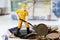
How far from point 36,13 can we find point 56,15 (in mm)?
148

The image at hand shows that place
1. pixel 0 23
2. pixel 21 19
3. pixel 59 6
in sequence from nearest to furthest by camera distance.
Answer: pixel 21 19 < pixel 0 23 < pixel 59 6

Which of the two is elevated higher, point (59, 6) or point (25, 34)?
point (59, 6)

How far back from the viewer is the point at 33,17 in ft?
3.72

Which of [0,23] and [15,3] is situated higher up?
[15,3]

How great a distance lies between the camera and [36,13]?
3.72ft

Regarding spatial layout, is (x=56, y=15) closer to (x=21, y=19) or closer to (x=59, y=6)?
(x=59, y=6)

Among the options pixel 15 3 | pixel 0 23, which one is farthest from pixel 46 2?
pixel 0 23

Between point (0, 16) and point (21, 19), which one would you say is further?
point (0, 16)

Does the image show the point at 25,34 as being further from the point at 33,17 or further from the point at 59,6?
the point at 59,6

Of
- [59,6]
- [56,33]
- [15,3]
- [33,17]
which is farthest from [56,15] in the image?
[56,33]

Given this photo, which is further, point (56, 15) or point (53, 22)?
point (56, 15)

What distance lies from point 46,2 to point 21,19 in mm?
378

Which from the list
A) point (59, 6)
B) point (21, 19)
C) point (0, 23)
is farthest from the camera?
point (59, 6)

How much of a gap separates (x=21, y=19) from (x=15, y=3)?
1.18ft
